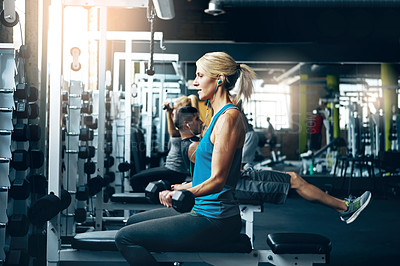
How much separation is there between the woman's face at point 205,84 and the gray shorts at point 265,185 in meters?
0.78

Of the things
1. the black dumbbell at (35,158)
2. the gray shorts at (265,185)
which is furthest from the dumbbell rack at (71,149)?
the gray shorts at (265,185)

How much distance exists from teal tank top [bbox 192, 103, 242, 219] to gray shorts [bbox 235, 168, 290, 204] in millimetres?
625

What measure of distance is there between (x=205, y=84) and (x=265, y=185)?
86 centimetres

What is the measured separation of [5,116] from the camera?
262 centimetres

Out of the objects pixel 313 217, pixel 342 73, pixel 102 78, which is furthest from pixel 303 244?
pixel 342 73

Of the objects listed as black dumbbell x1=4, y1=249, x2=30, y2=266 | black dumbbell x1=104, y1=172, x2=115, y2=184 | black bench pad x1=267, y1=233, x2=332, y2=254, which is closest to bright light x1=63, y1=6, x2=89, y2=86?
black dumbbell x1=104, y1=172, x2=115, y2=184

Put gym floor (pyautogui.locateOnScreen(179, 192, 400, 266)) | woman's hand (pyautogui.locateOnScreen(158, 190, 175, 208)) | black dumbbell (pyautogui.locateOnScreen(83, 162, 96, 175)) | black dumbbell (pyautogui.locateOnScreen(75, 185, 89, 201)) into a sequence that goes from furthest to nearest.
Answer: black dumbbell (pyautogui.locateOnScreen(83, 162, 96, 175)) < gym floor (pyautogui.locateOnScreen(179, 192, 400, 266)) < black dumbbell (pyautogui.locateOnScreen(75, 185, 89, 201)) < woman's hand (pyautogui.locateOnScreen(158, 190, 175, 208))

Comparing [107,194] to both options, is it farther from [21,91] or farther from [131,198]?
[21,91]

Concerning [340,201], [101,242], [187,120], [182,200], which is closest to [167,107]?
[187,120]

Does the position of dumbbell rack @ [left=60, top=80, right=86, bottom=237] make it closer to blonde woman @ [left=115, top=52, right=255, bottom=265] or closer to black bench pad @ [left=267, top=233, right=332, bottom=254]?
blonde woman @ [left=115, top=52, right=255, bottom=265]

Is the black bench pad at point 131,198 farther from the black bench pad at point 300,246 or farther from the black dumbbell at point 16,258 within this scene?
the black bench pad at point 300,246

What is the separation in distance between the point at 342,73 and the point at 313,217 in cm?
739

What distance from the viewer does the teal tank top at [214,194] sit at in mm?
1946

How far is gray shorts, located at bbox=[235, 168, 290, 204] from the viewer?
2.57 meters
